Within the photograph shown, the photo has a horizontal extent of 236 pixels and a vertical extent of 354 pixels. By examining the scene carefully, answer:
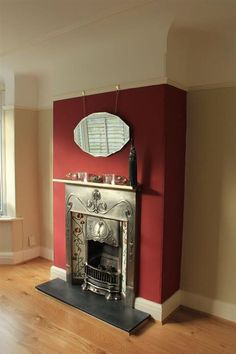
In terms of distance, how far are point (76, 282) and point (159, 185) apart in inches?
55.8

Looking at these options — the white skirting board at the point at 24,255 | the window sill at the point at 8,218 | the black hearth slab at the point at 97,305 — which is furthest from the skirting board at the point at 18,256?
the black hearth slab at the point at 97,305

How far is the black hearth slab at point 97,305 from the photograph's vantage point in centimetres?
243

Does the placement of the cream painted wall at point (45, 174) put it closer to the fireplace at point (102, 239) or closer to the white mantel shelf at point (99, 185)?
the white mantel shelf at point (99, 185)

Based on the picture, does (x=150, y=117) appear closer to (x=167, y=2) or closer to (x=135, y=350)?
(x=167, y=2)

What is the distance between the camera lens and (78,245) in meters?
3.09

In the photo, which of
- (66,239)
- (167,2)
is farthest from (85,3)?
(66,239)

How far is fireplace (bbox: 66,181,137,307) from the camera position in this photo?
2.64 metres

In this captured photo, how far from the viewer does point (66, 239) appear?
3133 mm

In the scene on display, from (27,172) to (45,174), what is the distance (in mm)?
226

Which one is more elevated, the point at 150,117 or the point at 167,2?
the point at 167,2

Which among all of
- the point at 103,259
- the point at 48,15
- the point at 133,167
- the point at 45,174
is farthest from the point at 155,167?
the point at 45,174

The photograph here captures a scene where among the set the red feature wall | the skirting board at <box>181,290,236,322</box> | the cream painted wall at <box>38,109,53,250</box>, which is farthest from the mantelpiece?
the cream painted wall at <box>38,109,53,250</box>

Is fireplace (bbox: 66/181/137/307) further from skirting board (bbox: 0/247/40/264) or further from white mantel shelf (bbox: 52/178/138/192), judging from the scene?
skirting board (bbox: 0/247/40/264)

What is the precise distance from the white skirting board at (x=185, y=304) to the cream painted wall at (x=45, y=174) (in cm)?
173
